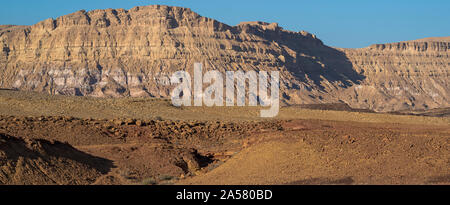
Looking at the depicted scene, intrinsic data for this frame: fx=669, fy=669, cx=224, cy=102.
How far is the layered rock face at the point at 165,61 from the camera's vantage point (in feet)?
424

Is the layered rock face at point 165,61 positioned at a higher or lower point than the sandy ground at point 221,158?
higher

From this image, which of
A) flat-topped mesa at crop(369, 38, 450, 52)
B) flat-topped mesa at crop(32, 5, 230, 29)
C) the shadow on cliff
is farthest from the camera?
flat-topped mesa at crop(369, 38, 450, 52)

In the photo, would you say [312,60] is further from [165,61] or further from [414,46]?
[165,61]

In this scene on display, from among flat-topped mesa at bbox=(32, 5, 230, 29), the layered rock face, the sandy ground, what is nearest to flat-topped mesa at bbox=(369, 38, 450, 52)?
the layered rock face

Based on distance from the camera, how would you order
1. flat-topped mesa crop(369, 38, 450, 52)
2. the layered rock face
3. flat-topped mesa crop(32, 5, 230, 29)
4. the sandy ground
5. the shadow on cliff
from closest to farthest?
the sandy ground < the layered rock face < flat-topped mesa crop(32, 5, 230, 29) < the shadow on cliff < flat-topped mesa crop(369, 38, 450, 52)

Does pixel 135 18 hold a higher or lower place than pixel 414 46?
higher

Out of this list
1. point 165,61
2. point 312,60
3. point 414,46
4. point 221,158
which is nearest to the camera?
point 221,158

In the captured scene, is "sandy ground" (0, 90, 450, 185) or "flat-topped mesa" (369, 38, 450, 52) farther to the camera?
"flat-topped mesa" (369, 38, 450, 52)

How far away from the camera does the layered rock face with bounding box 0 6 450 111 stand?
129375mm

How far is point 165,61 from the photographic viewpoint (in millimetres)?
133500

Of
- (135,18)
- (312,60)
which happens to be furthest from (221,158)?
(312,60)

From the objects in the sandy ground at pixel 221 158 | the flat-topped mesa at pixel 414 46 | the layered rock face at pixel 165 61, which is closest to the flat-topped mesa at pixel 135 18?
the layered rock face at pixel 165 61

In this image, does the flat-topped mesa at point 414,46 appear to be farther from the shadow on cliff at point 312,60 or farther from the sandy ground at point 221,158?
the sandy ground at point 221,158

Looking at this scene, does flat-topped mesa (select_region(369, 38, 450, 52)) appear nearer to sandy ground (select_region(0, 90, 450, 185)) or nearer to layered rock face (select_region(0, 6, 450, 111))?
layered rock face (select_region(0, 6, 450, 111))
